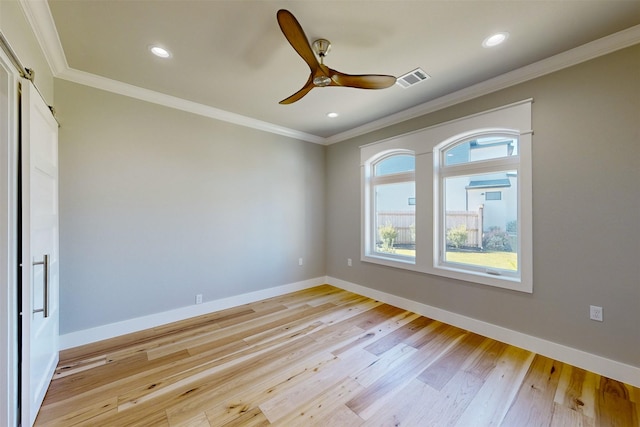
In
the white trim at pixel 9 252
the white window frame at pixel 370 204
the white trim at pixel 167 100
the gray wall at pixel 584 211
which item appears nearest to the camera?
the white trim at pixel 9 252

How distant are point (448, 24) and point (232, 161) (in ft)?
9.45

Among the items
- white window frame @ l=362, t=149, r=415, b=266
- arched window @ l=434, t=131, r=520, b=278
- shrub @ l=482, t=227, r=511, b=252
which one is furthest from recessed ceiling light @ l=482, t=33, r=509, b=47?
white window frame @ l=362, t=149, r=415, b=266

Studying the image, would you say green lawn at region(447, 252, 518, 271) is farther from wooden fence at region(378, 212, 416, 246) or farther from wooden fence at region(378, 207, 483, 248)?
wooden fence at region(378, 212, 416, 246)

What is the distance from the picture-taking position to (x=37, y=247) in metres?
1.73

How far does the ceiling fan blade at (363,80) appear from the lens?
6.83 ft

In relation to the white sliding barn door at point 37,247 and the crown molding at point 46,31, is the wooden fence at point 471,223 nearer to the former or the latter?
the white sliding barn door at point 37,247

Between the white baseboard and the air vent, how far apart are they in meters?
3.33

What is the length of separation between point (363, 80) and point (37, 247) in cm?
267

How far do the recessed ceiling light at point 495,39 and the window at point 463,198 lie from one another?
0.76 metres

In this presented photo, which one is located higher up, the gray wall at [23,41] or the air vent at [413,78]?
the air vent at [413,78]

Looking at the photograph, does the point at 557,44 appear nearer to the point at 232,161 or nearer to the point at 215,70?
the point at 215,70

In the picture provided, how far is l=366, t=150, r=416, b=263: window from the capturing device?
12.1 ft

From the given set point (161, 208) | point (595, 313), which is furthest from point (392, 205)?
point (161, 208)

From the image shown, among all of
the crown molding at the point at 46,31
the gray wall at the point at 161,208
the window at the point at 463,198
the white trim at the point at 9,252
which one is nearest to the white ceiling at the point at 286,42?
the crown molding at the point at 46,31
